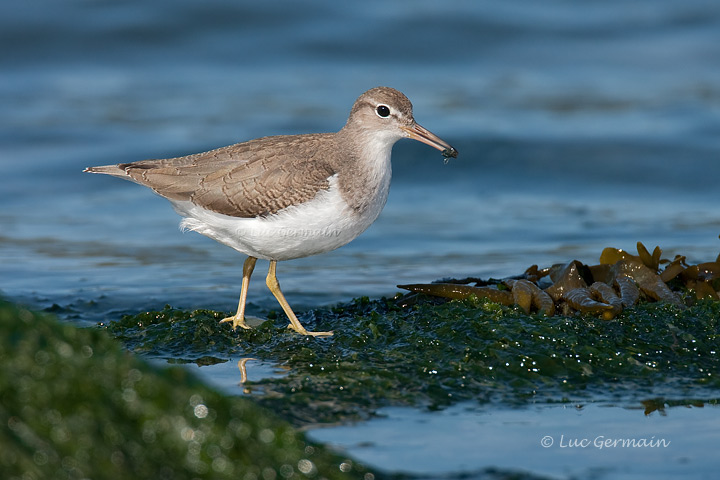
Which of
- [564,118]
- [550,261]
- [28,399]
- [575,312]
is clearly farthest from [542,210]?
[28,399]

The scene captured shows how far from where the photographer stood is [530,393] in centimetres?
507

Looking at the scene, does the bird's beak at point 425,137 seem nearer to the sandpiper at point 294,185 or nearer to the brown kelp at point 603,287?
the sandpiper at point 294,185

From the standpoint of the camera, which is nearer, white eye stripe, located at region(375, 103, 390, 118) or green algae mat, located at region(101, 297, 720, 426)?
green algae mat, located at region(101, 297, 720, 426)

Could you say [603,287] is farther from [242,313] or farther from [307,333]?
[242,313]

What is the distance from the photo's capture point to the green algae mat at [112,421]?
10.1 feet

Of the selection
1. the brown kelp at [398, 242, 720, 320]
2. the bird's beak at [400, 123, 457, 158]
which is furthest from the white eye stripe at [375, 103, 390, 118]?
the brown kelp at [398, 242, 720, 320]

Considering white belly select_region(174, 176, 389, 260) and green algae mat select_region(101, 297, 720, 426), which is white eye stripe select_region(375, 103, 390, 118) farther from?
green algae mat select_region(101, 297, 720, 426)

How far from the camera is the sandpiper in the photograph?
247 inches

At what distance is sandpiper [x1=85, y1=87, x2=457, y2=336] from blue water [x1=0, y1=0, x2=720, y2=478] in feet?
5.22

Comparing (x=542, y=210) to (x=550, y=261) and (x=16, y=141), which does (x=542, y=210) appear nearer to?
(x=550, y=261)

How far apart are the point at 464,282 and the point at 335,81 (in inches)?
398

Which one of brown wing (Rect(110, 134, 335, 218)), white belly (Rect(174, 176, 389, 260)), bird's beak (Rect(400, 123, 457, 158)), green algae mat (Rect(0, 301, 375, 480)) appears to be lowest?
green algae mat (Rect(0, 301, 375, 480))

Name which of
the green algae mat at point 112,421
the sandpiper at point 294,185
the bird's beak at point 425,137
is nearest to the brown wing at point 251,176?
the sandpiper at point 294,185

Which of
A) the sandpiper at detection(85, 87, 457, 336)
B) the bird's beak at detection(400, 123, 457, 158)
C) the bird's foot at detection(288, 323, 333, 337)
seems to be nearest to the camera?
the bird's foot at detection(288, 323, 333, 337)
